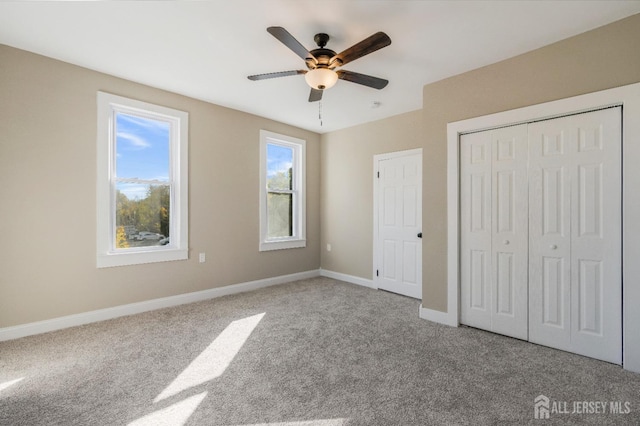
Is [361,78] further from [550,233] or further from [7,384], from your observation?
[7,384]

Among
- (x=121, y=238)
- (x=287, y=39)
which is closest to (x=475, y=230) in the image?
(x=287, y=39)

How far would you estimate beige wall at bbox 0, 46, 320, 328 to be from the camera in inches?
104

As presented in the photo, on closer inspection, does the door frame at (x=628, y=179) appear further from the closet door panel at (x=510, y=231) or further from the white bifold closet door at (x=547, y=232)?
the closet door panel at (x=510, y=231)

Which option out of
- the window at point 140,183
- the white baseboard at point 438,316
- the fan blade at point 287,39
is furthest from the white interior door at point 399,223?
the window at point 140,183

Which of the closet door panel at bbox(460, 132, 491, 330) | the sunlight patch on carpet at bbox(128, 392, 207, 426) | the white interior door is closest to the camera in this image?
the sunlight patch on carpet at bbox(128, 392, 207, 426)

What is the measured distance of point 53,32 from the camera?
243 centimetres

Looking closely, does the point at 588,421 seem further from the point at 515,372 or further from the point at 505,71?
the point at 505,71

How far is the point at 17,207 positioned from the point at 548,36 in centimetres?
497

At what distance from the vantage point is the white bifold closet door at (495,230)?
2727 mm

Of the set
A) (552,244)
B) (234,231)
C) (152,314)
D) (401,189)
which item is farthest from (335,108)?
(152,314)

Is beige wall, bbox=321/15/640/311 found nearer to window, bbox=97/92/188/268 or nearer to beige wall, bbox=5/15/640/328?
beige wall, bbox=5/15/640/328

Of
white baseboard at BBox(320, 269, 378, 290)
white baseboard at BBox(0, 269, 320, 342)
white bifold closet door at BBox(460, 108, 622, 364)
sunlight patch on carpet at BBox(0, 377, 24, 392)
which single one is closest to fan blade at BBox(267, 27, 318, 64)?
white bifold closet door at BBox(460, 108, 622, 364)

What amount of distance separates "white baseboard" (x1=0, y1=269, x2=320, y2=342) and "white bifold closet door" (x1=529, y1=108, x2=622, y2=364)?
3.52 metres

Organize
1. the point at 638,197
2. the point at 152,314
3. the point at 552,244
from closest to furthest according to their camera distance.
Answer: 1. the point at 638,197
2. the point at 552,244
3. the point at 152,314
